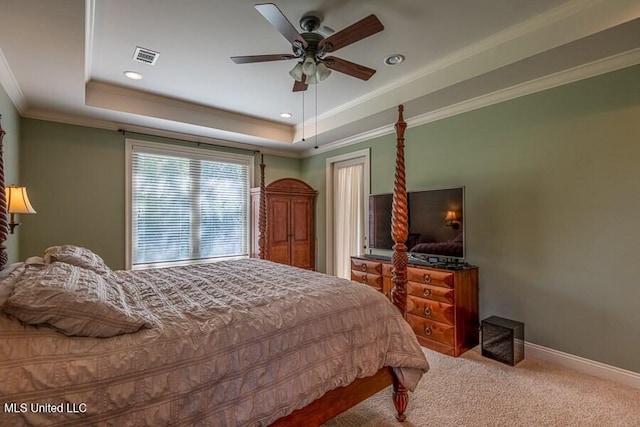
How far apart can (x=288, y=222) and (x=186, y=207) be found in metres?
1.62

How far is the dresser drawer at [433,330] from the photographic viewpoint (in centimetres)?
294

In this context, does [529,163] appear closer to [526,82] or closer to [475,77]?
[526,82]

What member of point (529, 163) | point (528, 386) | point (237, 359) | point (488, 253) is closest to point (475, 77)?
point (529, 163)

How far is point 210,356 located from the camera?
1290 millimetres

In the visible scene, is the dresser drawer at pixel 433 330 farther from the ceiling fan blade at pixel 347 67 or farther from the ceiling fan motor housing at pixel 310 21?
the ceiling fan motor housing at pixel 310 21

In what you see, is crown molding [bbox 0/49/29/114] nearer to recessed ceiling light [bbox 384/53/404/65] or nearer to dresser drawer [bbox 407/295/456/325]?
recessed ceiling light [bbox 384/53/404/65]

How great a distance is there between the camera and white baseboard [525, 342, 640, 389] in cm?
238

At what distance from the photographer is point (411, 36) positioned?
8.36 ft

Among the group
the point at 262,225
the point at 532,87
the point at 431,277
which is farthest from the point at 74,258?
the point at 532,87

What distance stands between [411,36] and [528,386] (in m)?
3.03

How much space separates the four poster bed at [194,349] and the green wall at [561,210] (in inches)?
62.3

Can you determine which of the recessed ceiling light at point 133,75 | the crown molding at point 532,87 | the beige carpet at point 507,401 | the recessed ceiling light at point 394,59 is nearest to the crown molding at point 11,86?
the recessed ceiling light at point 133,75

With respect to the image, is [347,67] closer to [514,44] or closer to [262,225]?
[514,44]

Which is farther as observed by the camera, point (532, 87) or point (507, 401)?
point (532, 87)
